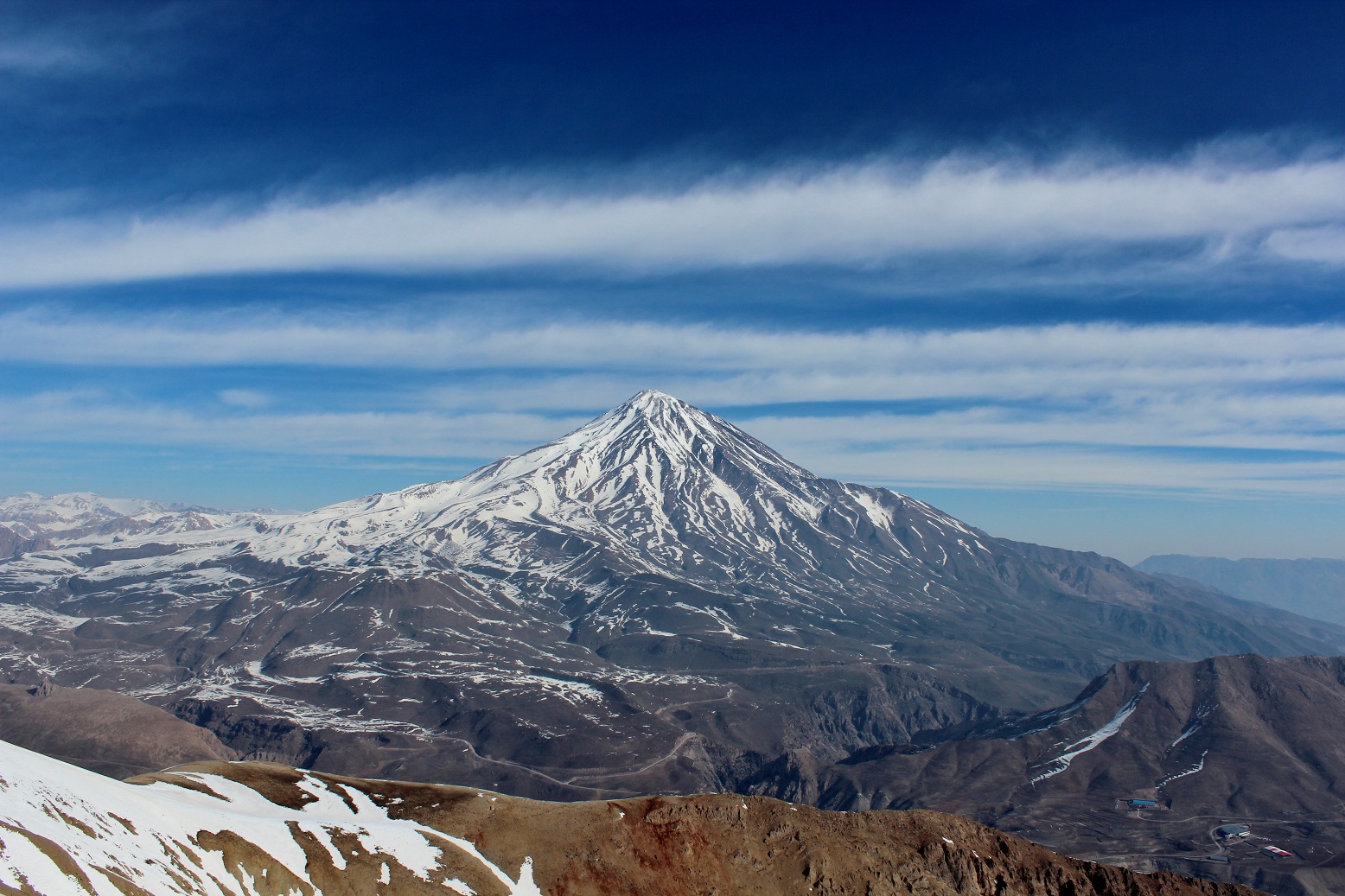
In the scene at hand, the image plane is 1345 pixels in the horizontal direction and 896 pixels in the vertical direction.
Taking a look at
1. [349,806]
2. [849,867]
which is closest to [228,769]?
[349,806]

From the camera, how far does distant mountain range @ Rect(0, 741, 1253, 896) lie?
72062 millimetres

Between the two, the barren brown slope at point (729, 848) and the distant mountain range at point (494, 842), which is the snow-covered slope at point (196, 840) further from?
the barren brown slope at point (729, 848)

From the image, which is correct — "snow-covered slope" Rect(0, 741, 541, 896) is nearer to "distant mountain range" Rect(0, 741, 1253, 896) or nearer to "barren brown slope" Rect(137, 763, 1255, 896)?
"distant mountain range" Rect(0, 741, 1253, 896)

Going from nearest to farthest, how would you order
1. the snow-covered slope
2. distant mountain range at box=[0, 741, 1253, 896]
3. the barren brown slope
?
the snow-covered slope → distant mountain range at box=[0, 741, 1253, 896] → the barren brown slope

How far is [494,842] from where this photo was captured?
9262 cm

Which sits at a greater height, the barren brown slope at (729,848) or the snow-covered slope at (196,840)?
the snow-covered slope at (196,840)

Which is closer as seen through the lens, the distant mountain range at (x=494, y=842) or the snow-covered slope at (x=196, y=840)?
A: the snow-covered slope at (x=196, y=840)

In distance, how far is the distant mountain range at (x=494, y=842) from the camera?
7206 centimetres

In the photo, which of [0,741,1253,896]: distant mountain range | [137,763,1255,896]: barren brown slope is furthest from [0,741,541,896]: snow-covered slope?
[137,763,1255,896]: barren brown slope

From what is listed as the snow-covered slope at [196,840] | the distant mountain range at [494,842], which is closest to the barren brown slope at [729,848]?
the distant mountain range at [494,842]

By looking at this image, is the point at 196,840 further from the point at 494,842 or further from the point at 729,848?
the point at 729,848

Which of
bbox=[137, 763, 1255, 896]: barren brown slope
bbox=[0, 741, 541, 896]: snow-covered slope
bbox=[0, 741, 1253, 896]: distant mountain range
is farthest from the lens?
bbox=[137, 763, 1255, 896]: barren brown slope

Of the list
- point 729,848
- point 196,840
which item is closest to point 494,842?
point 729,848

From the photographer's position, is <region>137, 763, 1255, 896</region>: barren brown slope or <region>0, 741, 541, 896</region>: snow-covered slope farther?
<region>137, 763, 1255, 896</region>: barren brown slope
